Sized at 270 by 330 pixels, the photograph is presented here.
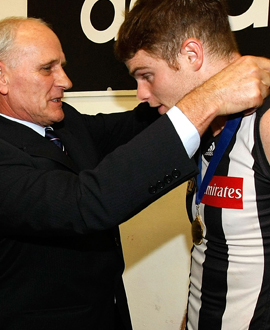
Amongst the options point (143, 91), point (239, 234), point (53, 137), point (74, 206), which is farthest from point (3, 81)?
point (239, 234)

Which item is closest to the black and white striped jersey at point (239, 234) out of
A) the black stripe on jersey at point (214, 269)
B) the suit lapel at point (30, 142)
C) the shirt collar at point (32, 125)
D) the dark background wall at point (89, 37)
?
the black stripe on jersey at point (214, 269)

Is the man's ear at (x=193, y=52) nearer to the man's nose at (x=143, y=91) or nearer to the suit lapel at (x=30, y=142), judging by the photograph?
the man's nose at (x=143, y=91)

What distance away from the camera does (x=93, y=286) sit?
1.23 m

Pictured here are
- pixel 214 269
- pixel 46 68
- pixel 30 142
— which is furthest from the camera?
pixel 46 68

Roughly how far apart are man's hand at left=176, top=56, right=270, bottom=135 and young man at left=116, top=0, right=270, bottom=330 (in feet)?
0.22

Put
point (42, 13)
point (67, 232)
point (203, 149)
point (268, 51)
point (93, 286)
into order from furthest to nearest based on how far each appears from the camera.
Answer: point (42, 13)
point (268, 51)
point (93, 286)
point (203, 149)
point (67, 232)

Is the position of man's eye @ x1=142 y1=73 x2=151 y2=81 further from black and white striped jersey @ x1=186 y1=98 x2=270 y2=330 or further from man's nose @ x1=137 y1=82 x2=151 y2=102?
black and white striped jersey @ x1=186 y1=98 x2=270 y2=330

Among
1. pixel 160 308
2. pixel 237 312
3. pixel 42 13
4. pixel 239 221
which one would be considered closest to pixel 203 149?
pixel 239 221

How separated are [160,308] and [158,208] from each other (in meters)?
0.52

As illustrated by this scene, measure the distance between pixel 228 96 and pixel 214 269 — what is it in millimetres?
484

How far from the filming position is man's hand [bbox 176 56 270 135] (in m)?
0.84

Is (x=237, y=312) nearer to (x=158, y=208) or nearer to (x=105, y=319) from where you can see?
(x=105, y=319)

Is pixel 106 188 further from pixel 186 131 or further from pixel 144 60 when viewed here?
pixel 144 60

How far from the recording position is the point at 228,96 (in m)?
0.85
